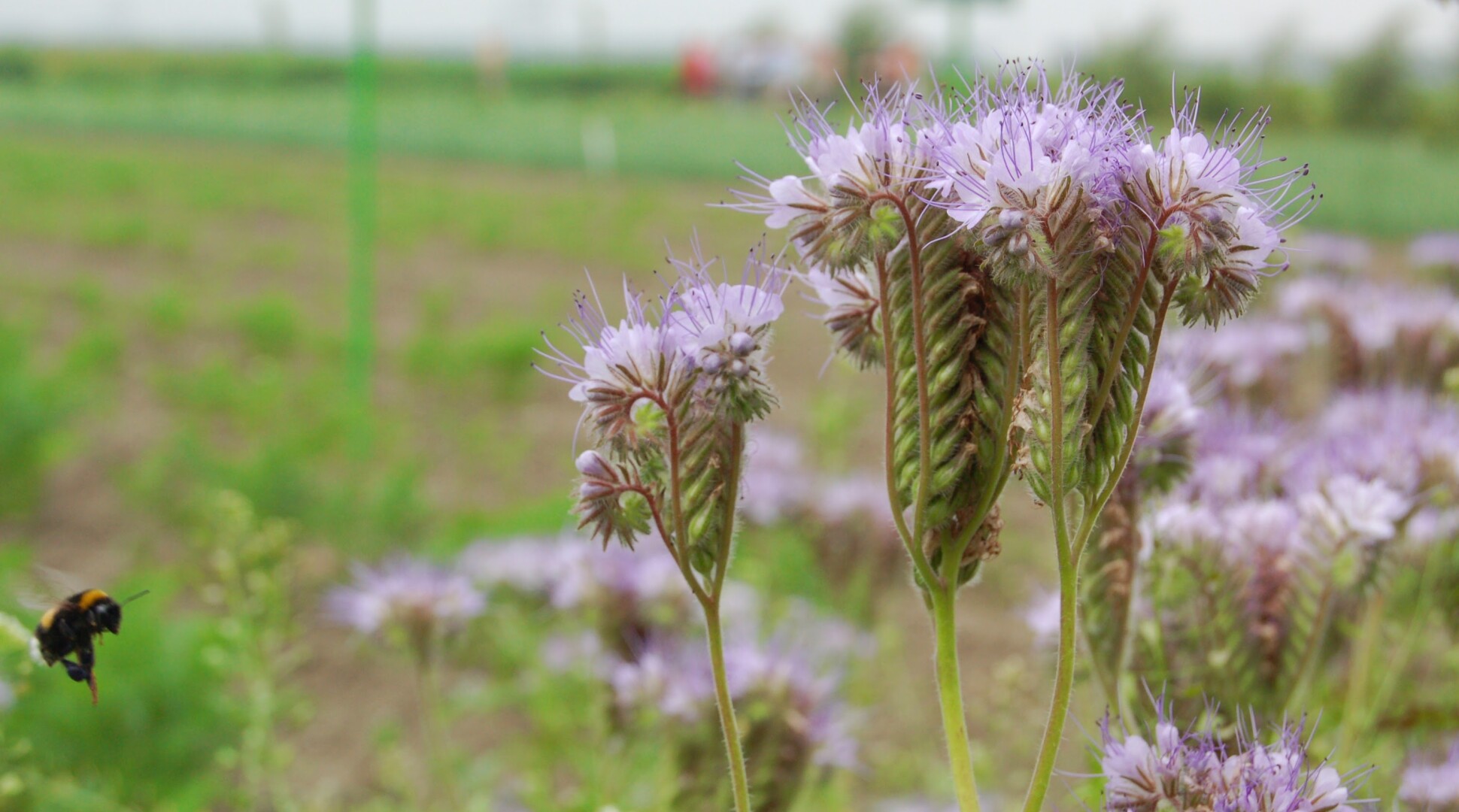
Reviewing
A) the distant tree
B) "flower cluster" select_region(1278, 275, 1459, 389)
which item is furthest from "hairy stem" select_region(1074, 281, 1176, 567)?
the distant tree

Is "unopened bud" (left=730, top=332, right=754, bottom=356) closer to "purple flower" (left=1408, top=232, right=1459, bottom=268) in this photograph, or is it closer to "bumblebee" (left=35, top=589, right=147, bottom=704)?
"bumblebee" (left=35, top=589, right=147, bottom=704)

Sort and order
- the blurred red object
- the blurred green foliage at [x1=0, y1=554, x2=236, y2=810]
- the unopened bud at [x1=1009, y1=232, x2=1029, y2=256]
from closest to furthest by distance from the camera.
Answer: the unopened bud at [x1=1009, y1=232, x2=1029, y2=256], the blurred green foliage at [x1=0, y1=554, x2=236, y2=810], the blurred red object

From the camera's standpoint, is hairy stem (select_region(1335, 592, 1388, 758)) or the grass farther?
the grass

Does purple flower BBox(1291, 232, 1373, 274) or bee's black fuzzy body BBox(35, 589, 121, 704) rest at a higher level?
purple flower BBox(1291, 232, 1373, 274)

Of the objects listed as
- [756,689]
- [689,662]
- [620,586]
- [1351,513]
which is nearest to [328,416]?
[620,586]

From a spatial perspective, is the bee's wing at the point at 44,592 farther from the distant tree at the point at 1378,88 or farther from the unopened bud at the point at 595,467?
the distant tree at the point at 1378,88

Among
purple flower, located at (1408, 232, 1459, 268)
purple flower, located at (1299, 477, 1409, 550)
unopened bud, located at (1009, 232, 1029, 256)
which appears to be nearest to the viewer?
unopened bud, located at (1009, 232, 1029, 256)
